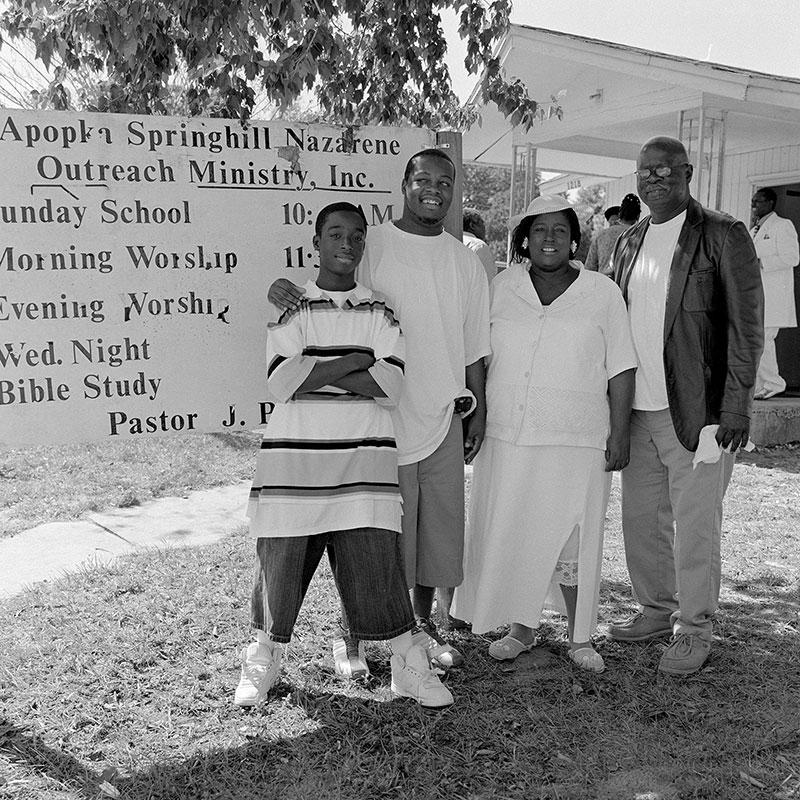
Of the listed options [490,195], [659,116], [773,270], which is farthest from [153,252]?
[490,195]

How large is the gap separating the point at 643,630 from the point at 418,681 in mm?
1201

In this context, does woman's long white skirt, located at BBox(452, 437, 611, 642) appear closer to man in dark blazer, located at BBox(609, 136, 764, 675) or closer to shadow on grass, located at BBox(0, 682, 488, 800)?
man in dark blazer, located at BBox(609, 136, 764, 675)

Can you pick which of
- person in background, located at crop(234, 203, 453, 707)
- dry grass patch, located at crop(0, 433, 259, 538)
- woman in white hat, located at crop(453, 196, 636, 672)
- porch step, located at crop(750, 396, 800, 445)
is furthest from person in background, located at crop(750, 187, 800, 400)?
person in background, located at crop(234, 203, 453, 707)

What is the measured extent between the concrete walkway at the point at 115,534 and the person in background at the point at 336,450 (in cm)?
193

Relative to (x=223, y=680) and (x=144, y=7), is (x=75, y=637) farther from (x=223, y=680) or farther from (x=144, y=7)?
(x=144, y=7)

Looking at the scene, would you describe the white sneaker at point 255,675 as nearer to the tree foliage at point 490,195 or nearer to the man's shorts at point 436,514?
the man's shorts at point 436,514

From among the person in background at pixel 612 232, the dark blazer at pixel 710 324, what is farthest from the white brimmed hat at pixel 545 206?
the person in background at pixel 612 232

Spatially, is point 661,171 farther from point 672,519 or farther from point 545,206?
point 672,519

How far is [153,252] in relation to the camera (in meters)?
3.39

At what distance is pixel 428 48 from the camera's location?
4.07 metres

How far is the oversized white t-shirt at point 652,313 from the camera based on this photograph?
3555 mm

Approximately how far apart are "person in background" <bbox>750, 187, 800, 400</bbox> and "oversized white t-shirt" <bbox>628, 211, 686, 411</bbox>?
5.66 m

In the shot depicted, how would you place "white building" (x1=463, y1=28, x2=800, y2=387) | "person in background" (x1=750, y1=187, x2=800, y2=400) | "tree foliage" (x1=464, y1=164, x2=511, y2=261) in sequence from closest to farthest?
"white building" (x1=463, y1=28, x2=800, y2=387), "person in background" (x1=750, y1=187, x2=800, y2=400), "tree foliage" (x1=464, y1=164, x2=511, y2=261)

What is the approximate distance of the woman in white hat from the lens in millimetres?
3383
